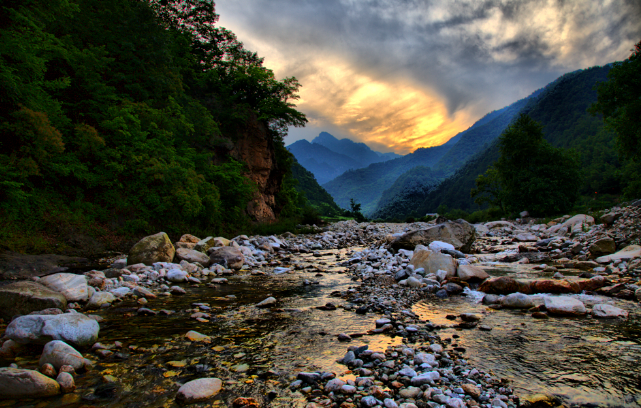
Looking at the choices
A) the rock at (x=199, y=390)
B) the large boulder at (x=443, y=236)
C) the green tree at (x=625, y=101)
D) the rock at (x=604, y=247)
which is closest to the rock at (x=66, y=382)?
the rock at (x=199, y=390)

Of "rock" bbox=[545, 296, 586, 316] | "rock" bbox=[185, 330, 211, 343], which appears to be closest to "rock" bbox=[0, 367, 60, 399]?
"rock" bbox=[185, 330, 211, 343]

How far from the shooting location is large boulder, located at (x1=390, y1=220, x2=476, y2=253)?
12.4 metres

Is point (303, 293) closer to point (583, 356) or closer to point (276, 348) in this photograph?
point (276, 348)

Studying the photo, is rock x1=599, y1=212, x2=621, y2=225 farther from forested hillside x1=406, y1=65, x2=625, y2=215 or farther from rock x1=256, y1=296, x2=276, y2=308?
forested hillside x1=406, y1=65, x2=625, y2=215

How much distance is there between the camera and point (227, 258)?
1077cm

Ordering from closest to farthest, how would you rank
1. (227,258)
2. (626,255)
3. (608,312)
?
1. (608,312)
2. (626,255)
3. (227,258)

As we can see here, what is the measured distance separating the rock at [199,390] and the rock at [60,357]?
147 centimetres

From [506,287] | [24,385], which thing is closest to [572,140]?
[506,287]

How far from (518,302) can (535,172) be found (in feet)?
112

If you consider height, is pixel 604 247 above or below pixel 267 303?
above

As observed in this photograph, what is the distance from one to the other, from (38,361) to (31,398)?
0.95m

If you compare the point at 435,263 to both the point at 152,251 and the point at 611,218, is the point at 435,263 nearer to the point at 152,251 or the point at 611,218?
the point at 152,251

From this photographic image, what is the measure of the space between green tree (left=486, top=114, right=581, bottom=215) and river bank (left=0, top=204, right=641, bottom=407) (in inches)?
1052

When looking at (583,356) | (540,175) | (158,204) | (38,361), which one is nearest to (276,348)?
(38,361)
